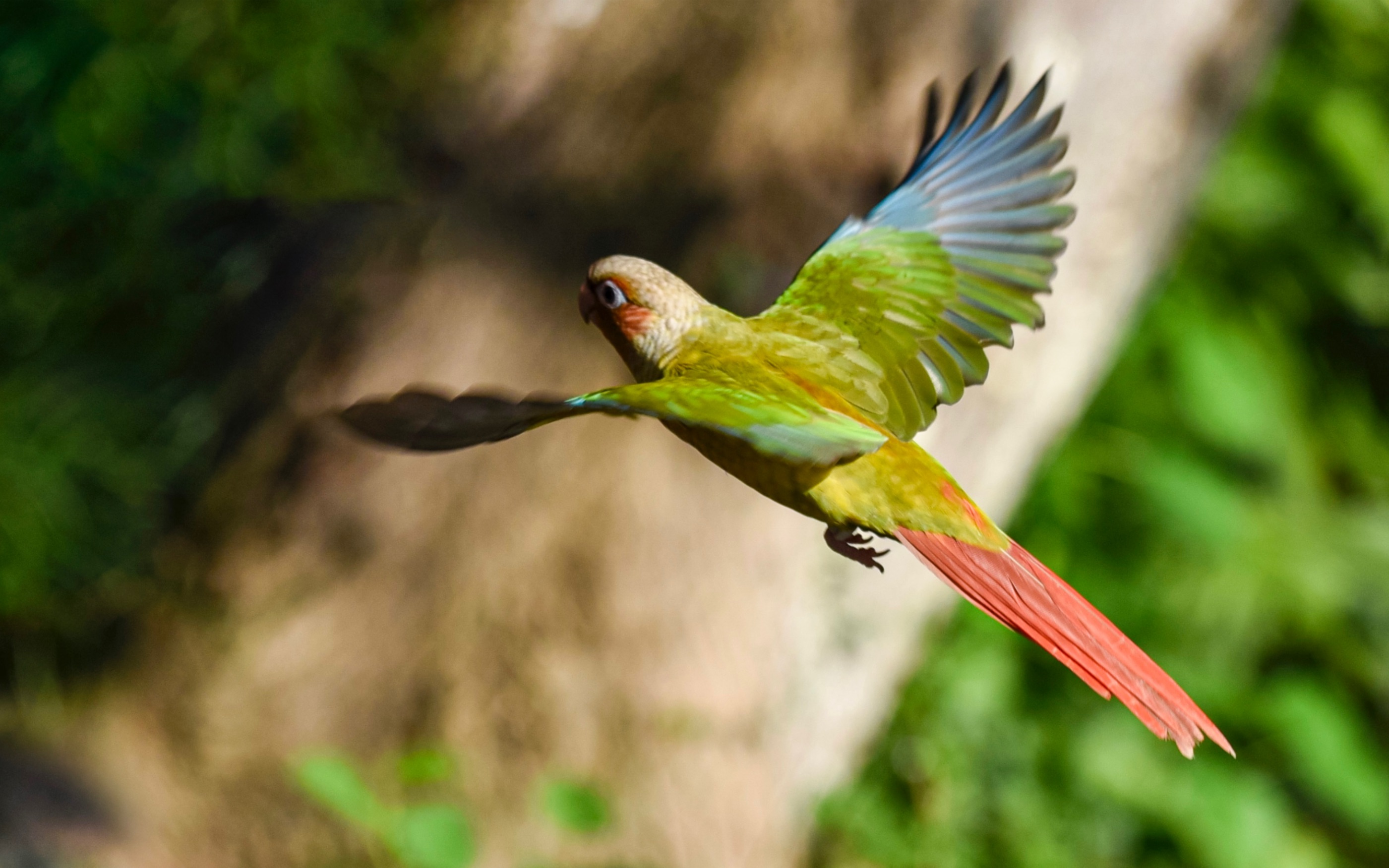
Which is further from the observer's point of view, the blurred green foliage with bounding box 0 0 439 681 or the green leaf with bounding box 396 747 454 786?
the blurred green foliage with bounding box 0 0 439 681

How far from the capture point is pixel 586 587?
1.81 meters

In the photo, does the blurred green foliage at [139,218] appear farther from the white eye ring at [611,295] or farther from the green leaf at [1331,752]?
the green leaf at [1331,752]

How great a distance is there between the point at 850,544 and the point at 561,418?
0.29 metres

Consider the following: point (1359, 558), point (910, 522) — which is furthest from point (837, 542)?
point (1359, 558)

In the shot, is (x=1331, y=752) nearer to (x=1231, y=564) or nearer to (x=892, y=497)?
(x=1231, y=564)

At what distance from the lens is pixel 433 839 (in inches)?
55.9

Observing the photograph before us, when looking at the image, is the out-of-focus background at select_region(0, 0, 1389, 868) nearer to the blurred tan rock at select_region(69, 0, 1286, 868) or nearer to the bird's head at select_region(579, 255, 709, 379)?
the blurred tan rock at select_region(69, 0, 1286, 868)

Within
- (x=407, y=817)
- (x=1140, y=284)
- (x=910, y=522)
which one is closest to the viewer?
(x=910, y=522)

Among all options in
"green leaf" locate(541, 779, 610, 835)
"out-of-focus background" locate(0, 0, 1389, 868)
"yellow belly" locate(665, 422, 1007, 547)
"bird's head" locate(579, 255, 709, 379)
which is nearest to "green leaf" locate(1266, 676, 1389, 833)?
"out-of-focus background" locate(0, 0, 1389, 868)

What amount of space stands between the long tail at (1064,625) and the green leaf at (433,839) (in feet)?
3.01

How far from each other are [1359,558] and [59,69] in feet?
7.96

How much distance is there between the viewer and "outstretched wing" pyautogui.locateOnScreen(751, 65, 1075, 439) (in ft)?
2.65

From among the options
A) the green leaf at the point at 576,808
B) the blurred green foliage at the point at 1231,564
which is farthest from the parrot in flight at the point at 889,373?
the blurred green foliage at the point at 1231,564

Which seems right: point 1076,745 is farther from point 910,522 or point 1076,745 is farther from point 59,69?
point 59,69
